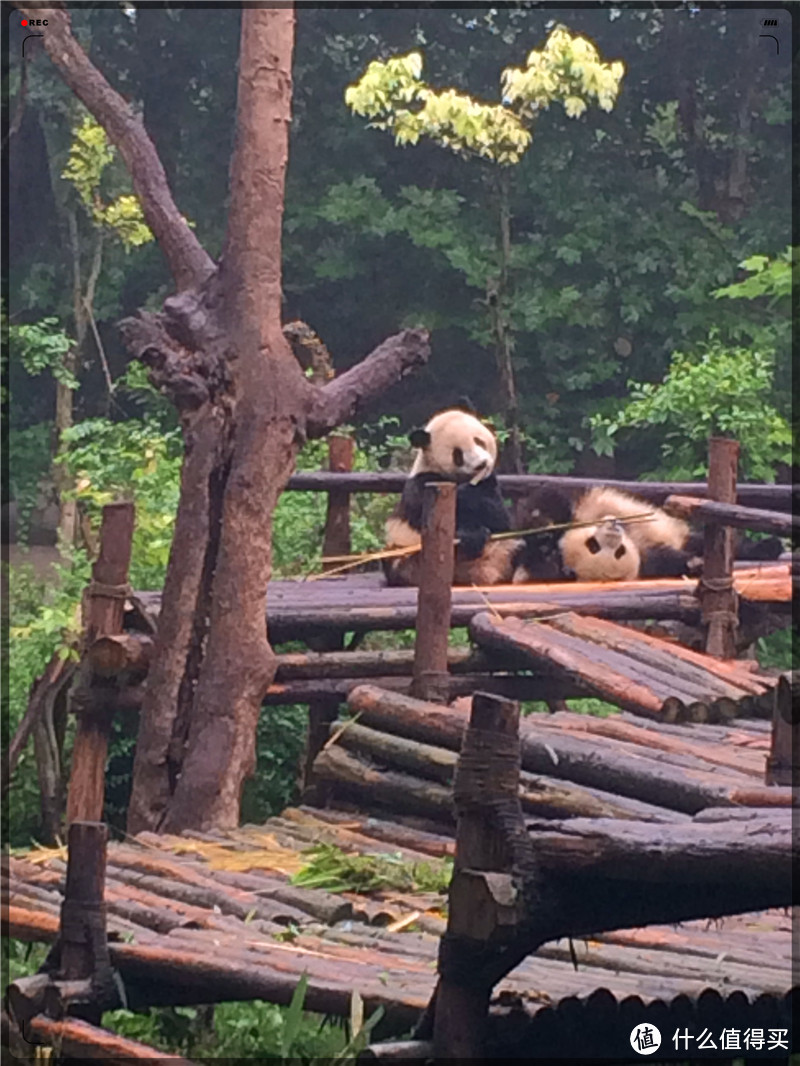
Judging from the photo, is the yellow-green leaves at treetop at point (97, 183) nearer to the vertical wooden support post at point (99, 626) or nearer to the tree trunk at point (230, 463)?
the tree trunk at point (230, 463)

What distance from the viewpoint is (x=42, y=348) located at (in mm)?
11008

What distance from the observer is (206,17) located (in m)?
12.2

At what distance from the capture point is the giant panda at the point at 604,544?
611 cm

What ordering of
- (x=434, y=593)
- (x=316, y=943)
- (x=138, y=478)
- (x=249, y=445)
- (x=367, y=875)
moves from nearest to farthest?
1. (x=316, y=943)
2. (x=367, y=875)
3. (x=434, y=593)
4. (x=249, y=445)
5. (x=138, y=478)

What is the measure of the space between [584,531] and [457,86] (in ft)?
21.3

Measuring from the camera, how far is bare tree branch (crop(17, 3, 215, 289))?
17.2ft

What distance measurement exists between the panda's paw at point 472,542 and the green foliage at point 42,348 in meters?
5.57

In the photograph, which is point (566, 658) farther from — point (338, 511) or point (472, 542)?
point (338, 511)

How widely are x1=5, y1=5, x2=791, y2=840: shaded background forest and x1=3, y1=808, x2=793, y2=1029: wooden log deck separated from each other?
7.22 m

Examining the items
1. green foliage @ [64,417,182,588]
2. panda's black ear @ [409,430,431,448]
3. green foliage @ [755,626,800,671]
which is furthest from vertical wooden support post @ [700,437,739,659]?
green foliage @ [755,626,800,671]

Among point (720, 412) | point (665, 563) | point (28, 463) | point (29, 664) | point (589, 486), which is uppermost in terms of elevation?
point (720, 412)

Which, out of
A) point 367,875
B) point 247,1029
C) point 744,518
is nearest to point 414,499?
point 744,518

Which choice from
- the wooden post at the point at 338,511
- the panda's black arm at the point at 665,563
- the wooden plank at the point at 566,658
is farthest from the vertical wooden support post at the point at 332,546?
the panda's black arm at the point at 665,563

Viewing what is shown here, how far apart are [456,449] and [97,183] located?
17.5 feet
